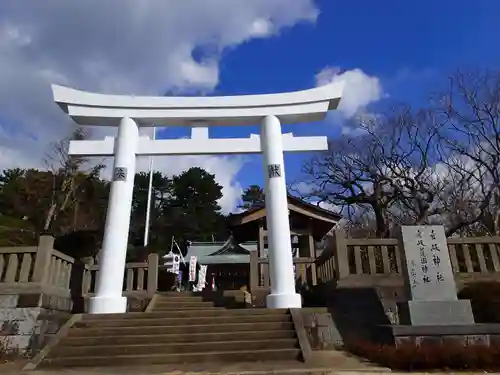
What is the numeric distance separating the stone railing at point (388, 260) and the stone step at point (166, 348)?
264cm

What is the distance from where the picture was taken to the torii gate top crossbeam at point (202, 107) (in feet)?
34.9

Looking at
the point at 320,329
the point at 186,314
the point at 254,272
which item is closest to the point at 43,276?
the point at 186,314

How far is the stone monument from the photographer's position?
6.87 meters

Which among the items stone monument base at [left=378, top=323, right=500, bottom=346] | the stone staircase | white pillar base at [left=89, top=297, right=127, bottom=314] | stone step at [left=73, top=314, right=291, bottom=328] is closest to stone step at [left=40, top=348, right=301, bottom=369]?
the stone staircase

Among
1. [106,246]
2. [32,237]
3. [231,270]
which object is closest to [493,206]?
[231,270]

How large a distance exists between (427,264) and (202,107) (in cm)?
720

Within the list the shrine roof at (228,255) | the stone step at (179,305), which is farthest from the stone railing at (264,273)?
the shrine roof at (228,255)

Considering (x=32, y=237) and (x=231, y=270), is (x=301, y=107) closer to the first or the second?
(x=231, y=270)

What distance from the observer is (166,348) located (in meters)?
6.81

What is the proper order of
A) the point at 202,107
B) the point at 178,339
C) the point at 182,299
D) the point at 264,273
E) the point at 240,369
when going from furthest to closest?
the point at 264,273, the point at 202,107, the point at 182,299, the point at 178,339, the point at 240,369

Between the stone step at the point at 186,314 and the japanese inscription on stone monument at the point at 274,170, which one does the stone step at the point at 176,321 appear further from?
the japanese inscription on stone monument at the point at 274,170

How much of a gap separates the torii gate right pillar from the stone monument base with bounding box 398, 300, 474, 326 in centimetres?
284

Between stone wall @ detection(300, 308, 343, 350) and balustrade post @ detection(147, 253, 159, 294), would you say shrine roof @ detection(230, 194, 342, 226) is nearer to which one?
balustrade post @ detection(147, 253, 159, 294)

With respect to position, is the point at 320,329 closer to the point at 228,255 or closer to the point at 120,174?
the point at 120,174
